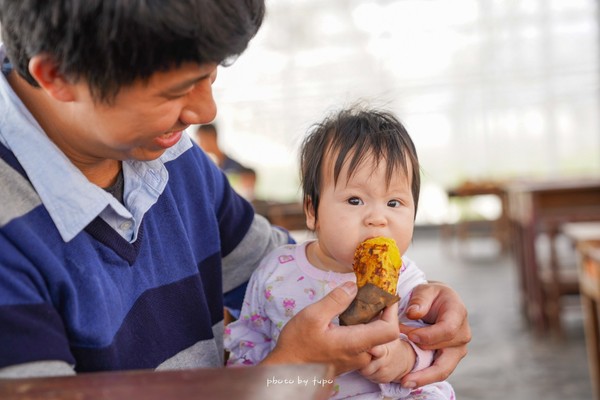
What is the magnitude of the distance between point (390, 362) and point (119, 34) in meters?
0.59

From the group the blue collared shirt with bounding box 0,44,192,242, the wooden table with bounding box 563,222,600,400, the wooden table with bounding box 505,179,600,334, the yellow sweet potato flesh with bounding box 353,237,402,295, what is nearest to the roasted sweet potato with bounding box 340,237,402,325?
the yellow sweet potato flesh with bounding box 353,237,402,295

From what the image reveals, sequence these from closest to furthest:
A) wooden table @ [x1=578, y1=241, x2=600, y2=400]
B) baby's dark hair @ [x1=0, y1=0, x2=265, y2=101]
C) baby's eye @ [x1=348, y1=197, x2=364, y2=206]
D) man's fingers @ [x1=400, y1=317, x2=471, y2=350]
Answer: baby's dark hair @ [x1=0, y1=0, x2=265, y2=101] < man's fingers @ [x1=400, y1=317, x2=471, y2=350] < baby's eye @ [x1=348, y1=197, x2=364, y2=206] < wooden table @ [x1=578, y1=241, x2=600, y2=400]

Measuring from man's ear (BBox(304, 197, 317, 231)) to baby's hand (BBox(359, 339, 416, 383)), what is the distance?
29 cm

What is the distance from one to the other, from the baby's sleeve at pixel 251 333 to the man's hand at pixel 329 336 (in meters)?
0.26

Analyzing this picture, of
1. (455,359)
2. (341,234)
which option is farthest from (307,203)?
(455,359)

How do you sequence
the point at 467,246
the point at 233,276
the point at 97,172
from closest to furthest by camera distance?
the point at 97,172
the point at 233,276
the point at 467,246

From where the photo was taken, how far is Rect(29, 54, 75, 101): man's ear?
2.71ft

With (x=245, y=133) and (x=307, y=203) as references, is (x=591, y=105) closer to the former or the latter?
(x=245, y=133)

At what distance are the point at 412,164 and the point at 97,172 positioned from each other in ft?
1.75

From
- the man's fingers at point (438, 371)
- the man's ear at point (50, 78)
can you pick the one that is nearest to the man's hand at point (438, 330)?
the man's fingers at point (438, 371)

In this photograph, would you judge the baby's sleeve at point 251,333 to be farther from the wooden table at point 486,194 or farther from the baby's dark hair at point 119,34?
the wooden table at point 486,194

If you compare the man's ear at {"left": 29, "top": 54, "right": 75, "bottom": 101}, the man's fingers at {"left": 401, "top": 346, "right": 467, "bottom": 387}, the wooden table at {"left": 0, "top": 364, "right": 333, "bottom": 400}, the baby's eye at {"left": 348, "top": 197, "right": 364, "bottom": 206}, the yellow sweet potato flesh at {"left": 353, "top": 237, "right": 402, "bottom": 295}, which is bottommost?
the man's fingers at {"left": 401, "top": 346, "right": 467, "bottom": 387}

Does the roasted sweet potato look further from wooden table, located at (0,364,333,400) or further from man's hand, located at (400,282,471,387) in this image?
wooden table, located at (0,364,333,400)

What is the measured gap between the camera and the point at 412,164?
1.25 m
